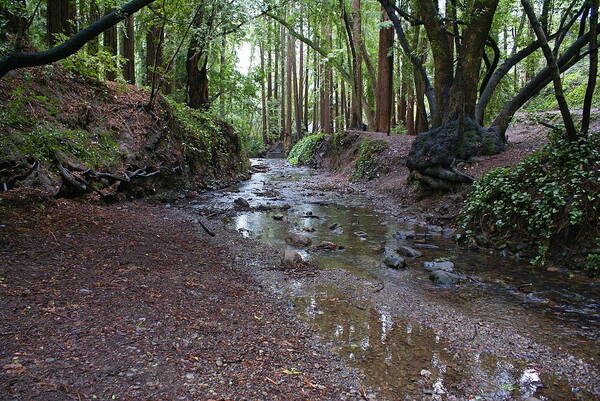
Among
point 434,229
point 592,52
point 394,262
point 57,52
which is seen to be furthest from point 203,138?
point 592,52

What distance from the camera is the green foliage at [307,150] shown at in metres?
25.7

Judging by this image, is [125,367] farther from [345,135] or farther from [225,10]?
[345,135]

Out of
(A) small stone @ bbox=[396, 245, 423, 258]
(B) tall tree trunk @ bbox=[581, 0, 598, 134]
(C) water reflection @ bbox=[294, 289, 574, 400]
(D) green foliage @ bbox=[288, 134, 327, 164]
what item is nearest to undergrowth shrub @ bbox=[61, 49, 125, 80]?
(A) small stone @ bbox=[396, 245, 423, 258]

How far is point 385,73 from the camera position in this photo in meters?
16.7

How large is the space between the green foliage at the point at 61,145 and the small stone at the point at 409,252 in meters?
5.47

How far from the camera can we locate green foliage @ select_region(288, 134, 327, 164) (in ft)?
84.2

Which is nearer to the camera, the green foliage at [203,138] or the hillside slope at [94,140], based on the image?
the hillside slope at [94,140]

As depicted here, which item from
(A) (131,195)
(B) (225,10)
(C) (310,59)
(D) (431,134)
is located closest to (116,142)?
(A) (131,195)

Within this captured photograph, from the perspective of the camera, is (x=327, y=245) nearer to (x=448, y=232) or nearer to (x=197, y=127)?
(x=448, y=232)

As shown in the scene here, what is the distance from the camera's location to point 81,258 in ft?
13.3

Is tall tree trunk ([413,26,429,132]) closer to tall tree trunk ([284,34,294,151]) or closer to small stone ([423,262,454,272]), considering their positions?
small stone ([423,262,454,272])

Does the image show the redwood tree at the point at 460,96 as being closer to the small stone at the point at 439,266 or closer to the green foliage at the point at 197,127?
the small stone at the point at 439,266

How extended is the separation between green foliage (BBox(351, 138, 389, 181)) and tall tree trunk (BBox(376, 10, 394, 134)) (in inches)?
86.3

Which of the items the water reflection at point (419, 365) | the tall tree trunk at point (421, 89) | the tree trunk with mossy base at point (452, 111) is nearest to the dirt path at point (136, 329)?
the water reflection at point (419, 365)
